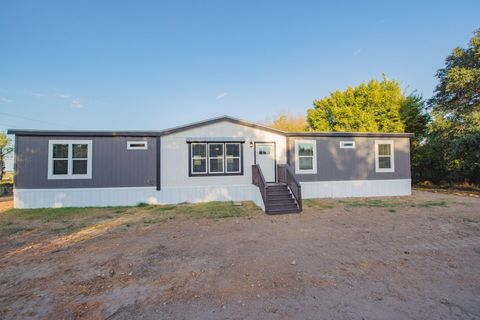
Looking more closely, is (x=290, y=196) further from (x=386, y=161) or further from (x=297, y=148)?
(x=386, y=161)

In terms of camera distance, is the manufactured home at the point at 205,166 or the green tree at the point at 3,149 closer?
the manufactured home at the point at 205,166

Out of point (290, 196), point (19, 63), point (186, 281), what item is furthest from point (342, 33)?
point (19, 63)

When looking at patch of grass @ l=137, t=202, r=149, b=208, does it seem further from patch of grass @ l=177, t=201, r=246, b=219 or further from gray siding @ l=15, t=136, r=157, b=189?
patch of grass @ l=177, t=201, r=246, b=219

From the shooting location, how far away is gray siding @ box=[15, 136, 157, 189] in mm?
9141

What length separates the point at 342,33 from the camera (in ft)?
46.5

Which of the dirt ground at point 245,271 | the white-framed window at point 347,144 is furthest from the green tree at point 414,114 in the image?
the dirt ground at point 245,271

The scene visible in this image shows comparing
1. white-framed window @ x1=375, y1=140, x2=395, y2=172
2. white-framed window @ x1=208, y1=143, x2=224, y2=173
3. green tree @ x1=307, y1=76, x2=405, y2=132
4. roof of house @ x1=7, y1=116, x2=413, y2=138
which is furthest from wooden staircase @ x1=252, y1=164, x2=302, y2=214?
green tree @ x1=307, y1=76, x2=405, y2=132

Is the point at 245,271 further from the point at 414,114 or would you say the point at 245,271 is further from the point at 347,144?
the point at 414,114

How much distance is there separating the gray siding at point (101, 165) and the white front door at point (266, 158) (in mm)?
4758

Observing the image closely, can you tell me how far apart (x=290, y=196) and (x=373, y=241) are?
3.93 m

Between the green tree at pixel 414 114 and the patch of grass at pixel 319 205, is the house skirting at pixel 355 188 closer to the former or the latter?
the patch of grass at pixel 319 205

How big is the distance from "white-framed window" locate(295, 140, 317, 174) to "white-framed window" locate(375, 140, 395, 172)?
3.47 meters

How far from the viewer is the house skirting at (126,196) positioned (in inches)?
362

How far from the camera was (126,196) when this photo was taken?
384 inches
